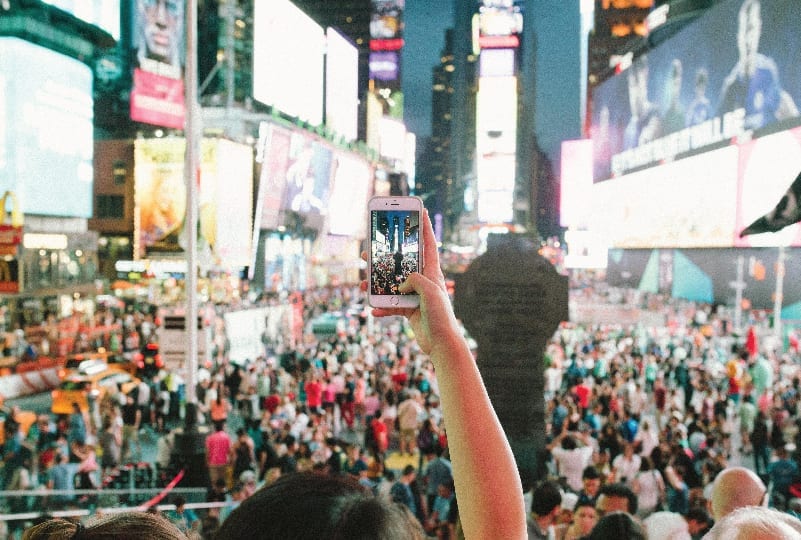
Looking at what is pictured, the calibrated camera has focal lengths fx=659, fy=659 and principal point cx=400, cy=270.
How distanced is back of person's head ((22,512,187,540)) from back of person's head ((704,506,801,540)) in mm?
1651

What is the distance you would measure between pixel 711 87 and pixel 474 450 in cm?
4101

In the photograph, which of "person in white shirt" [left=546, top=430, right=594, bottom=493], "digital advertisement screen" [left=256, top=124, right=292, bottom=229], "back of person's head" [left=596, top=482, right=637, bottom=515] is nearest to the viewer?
"back of person's head" [left=596, top=482, right=637, bottom=515]

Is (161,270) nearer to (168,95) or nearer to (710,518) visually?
(168,95)

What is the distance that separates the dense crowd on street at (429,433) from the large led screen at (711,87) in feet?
50.2

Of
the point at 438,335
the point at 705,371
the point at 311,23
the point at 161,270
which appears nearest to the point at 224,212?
the point at 161,270

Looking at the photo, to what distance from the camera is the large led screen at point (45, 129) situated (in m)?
26.8

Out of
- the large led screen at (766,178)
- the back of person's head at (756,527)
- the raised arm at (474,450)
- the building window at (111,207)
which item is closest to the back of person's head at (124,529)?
the raised arm at (474,450)

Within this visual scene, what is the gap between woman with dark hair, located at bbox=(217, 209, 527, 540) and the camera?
100 centimetres

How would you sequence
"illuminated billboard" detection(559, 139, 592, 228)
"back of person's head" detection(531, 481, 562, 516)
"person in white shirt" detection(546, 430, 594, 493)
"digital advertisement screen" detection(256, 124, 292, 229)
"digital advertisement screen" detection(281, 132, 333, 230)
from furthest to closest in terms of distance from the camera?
"illuminated billboard" detection(559, 139, 592, 228) → "digital advertisement screen" detection(281, 132, 333, 230) → "digital advertisement screen" detection(256, 124, 292, 229) → "person in white shirt" detection(546, 430, 594, 493) → "back of person's head" detection(531, 481, 562, 516)

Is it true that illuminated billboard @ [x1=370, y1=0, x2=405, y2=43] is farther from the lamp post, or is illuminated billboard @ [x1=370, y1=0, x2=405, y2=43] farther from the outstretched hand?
the outstretched hand

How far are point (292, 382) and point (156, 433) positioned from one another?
3.30 m

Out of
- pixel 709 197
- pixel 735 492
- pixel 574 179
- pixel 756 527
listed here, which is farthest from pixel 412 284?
pixel 574 179

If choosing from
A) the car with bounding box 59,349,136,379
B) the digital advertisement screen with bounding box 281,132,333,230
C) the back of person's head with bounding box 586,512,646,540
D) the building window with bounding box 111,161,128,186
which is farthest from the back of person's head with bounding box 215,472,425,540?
the building window with bounding box 111,161,128,186

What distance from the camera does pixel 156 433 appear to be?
14.1 metres
